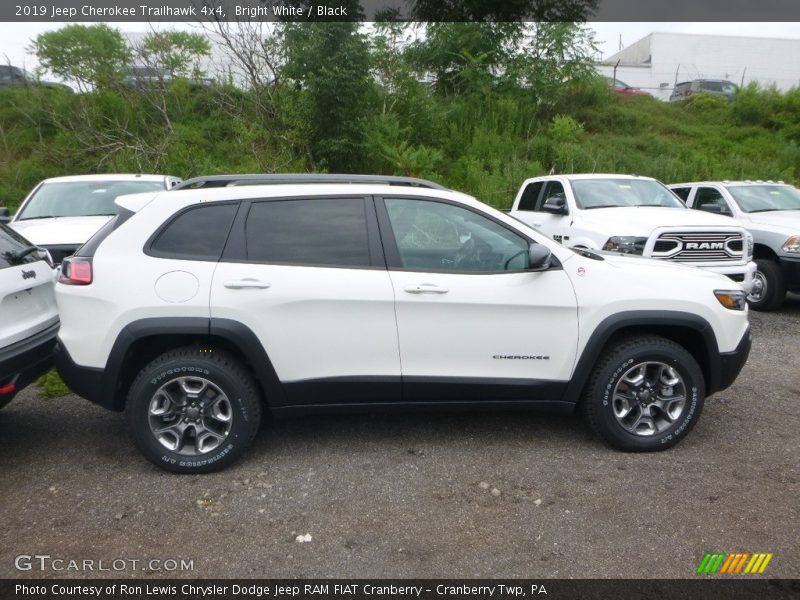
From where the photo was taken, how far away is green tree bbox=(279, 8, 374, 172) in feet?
47.1

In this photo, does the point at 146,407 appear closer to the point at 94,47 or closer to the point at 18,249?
the point at 18,249

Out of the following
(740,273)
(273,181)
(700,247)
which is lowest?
(740,273)

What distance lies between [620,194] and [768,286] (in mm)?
2291

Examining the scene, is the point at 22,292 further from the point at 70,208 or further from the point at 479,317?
the point at 70,208

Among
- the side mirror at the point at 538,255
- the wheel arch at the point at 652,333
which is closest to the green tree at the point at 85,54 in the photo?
the side mirror at the point at 538,255

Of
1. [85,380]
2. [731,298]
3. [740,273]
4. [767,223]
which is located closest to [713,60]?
[767,223]

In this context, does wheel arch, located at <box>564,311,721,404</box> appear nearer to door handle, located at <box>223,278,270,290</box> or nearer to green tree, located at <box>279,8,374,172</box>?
door handle, located at <box>223,278,270,290</box>

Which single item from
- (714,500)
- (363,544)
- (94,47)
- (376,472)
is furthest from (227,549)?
(94,47)

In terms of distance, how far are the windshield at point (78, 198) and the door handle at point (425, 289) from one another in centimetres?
547

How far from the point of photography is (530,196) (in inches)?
405

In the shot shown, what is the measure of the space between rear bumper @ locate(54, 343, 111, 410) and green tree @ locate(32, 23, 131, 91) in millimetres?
15953

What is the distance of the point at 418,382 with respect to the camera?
13.4ft

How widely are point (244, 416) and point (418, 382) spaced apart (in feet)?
3.57

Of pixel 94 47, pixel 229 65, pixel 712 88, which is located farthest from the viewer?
pixel 712 88
